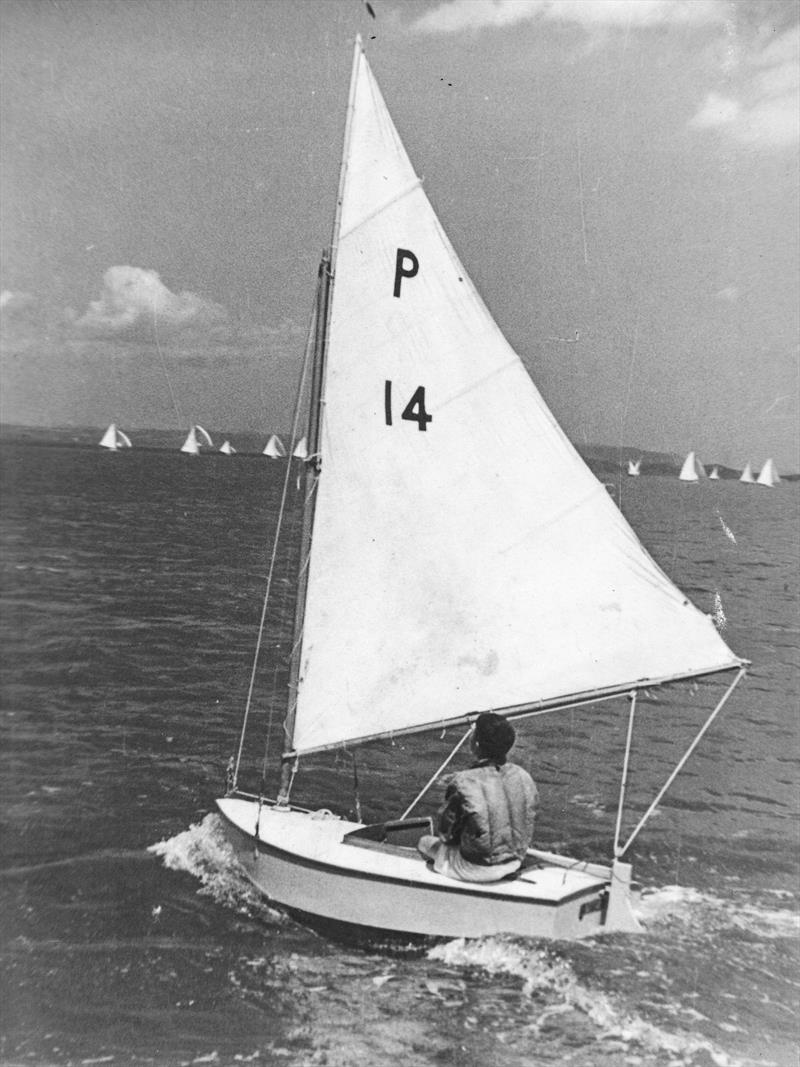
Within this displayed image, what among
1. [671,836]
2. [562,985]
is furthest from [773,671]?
[562,985]

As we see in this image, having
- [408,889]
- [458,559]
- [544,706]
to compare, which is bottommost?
[408,889]

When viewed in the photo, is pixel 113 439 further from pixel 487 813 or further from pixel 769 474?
pixel 487 813

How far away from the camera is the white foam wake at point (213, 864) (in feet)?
33.9

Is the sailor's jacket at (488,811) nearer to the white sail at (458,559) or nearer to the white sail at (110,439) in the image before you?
the white sail at (458,559)

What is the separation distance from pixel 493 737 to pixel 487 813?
68 centimetres

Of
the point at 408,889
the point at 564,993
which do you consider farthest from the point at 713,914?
the point at 408,889

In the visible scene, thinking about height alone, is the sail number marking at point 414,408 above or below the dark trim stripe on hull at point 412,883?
above

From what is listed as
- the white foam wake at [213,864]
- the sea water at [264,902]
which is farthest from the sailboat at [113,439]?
the white foam wake at [213,864]

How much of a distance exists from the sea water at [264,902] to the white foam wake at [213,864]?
0.12 ft

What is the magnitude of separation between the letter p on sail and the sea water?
6421mm

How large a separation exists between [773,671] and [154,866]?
16.1m

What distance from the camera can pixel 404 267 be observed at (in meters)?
9.71

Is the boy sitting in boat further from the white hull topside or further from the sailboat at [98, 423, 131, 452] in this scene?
the sailboat at [98, 423, 131, 452]

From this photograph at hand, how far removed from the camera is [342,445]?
983 cm
